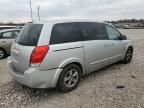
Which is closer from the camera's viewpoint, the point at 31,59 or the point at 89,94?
the point at 31,59

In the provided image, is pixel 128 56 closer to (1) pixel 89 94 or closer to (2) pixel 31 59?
(1) pixel 89 94

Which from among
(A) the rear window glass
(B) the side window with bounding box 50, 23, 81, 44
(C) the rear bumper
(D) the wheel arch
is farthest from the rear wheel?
(A) the rear window glass

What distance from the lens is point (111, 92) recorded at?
13.4ft

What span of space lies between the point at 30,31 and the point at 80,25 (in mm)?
1292

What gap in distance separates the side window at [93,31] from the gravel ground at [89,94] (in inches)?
47.4

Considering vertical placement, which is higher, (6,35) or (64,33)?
(64,33)

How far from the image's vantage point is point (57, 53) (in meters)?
3.71

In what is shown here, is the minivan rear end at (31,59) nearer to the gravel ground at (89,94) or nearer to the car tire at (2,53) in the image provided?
the gravel ground at (89,94)

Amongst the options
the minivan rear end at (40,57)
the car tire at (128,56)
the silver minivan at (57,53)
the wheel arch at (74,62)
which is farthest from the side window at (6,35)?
the car tire at (128,56)

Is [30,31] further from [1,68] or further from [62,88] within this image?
[1,68]

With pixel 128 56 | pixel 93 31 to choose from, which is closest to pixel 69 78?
pixel 93 31

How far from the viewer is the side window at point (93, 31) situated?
4504mm

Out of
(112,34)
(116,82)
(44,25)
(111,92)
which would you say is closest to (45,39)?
(44,25)

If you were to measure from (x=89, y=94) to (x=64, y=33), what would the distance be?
1.54 meters
